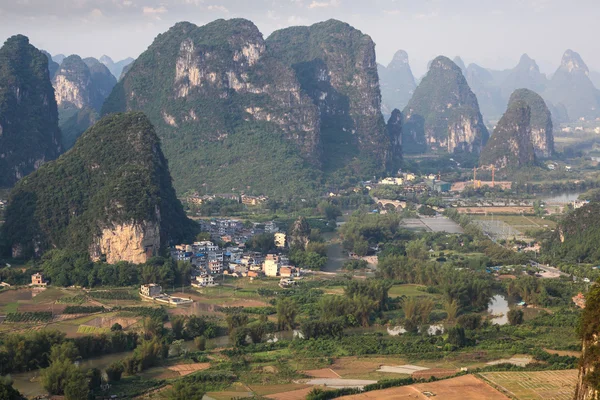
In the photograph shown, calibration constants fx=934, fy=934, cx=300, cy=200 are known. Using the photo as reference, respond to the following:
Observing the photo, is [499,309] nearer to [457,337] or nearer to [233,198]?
[457,337]

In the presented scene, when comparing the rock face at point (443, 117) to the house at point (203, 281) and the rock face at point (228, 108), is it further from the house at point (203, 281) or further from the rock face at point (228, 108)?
the house at point (203, 281)

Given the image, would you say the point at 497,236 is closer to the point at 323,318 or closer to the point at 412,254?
the point at 412,254

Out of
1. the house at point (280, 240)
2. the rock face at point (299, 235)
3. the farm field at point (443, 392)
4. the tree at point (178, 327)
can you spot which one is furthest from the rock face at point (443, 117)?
the farm field at point (443, 392)

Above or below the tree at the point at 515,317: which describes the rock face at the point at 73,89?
above

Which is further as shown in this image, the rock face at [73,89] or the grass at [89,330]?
the rock face at [73,89]

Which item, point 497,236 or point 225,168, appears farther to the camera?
point 225,168

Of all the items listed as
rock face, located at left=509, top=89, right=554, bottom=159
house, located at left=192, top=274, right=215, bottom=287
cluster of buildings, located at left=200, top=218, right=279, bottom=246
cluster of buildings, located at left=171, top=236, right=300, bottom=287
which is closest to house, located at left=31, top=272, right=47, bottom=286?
cluster of buildings, located at left=171, top=236, right=300, bottom=287

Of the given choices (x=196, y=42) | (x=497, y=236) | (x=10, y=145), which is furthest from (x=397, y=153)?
(x=10, y=145)
